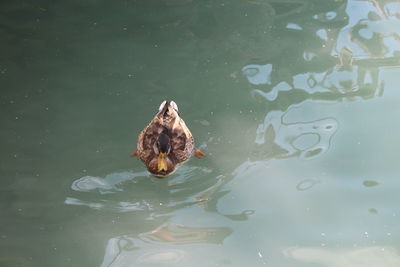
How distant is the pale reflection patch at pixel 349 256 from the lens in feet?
10.7

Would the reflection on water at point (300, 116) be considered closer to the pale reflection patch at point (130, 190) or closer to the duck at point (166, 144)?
the pale reflection patch at point (130, 190)

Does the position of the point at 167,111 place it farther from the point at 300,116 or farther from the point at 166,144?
the point at 300,116

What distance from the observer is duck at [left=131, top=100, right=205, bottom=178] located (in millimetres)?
3498

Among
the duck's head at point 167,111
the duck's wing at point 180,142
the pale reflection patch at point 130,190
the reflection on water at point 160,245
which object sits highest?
the duck's head at point 167,111

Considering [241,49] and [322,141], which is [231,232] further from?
[241,49]

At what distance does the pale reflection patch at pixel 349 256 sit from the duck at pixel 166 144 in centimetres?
88

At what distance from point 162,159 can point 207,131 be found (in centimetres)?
50

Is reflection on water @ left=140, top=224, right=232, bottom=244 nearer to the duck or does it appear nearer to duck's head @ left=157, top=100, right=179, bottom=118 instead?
the duck

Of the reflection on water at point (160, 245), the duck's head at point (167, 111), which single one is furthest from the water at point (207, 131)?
the duck's head at point (167, 111)

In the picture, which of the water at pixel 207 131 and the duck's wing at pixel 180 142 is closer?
the water at pixel 207 131

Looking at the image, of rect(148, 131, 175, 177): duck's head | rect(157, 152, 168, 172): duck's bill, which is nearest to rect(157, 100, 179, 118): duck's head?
rect(148, 131, 175, 177): duck's head

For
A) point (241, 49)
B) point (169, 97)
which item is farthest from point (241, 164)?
point (241, 49)

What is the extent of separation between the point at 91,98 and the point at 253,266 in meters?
1.74

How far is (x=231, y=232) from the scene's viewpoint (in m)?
3.40
